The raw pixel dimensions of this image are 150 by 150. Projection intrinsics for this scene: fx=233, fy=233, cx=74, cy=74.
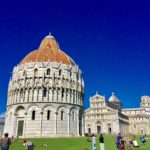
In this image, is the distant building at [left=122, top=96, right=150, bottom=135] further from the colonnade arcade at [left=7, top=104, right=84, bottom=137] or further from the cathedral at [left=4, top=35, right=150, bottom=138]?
the colonnade arcade at [left=7, top=104, right=84, bottom=137]

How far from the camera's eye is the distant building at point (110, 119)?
309 feet

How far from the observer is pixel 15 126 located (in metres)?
52.8

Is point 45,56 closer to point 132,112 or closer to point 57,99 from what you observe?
point 57,99

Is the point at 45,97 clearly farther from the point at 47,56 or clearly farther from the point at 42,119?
the point at 47,56

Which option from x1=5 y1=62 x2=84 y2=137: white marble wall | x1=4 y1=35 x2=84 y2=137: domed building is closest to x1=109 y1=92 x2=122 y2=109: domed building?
x1=4 y1=35 x2=84 y2=137: domed building

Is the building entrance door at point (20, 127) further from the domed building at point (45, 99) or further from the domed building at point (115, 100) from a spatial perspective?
the domed building at point (115, 100)

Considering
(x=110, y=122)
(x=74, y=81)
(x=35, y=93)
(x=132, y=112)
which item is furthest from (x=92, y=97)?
(x=35, y=93)

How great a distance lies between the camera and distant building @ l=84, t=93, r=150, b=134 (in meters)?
94.3

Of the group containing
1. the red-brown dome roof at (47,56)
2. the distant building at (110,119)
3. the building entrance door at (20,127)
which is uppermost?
the red-brown dome roof at (47,56)

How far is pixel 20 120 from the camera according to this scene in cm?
5303

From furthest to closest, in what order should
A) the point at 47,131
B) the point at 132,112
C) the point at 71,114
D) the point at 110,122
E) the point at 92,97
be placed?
the point at 132,112
the point at 92,97
the point at 110,122
the point at 71,114
the point at 47,131

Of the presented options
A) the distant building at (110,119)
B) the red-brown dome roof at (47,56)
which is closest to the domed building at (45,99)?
the red-brown dome roof at (47,56)

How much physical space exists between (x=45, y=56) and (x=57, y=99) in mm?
12104

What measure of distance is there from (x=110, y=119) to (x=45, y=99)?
49.2 metres
